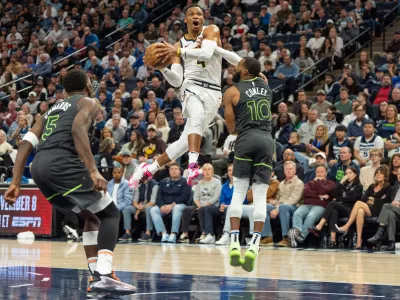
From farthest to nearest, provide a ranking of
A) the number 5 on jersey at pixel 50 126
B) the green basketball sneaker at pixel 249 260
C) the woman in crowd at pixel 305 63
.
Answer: the woman in crowd at pixel 305 63, the green basketball sneaker at pixel 249 260, the number 5 on jersey at pixel 50 126

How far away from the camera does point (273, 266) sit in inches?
442

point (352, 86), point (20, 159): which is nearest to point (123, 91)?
point (352, 86)

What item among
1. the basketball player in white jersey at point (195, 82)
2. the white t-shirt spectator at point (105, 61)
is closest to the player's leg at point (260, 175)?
the basketball player in white jersey at point (195, 82)

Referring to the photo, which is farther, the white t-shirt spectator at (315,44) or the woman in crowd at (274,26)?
the woman in crowd at (274,26)

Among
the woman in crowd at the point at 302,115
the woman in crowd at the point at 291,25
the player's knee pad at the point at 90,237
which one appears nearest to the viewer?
the player's knee pad at the point at 90,237

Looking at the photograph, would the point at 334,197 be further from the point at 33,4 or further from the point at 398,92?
the point at 33,4

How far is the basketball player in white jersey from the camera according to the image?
1006 cm

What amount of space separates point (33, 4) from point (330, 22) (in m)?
13.1

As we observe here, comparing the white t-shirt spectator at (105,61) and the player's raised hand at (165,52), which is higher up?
the white t-shirt spectator at (105,61)

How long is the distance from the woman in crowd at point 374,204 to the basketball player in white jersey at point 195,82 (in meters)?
5.21

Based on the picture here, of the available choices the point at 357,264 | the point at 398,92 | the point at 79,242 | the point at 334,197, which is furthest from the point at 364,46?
the point at 357,264

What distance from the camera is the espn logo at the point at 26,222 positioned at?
17406mm

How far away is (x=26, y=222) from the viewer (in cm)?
1750

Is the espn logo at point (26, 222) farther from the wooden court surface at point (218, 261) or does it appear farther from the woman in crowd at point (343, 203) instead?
the woman in crowd at point (343, 203)
